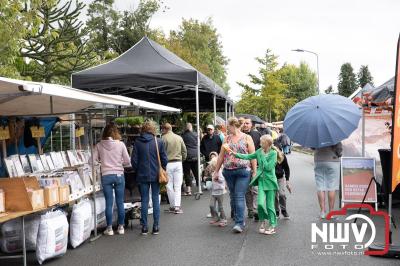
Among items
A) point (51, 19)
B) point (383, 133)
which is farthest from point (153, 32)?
point (383, 133)

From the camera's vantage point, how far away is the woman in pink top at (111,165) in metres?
8.34

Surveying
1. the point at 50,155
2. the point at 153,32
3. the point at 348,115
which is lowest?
the point at 50,155

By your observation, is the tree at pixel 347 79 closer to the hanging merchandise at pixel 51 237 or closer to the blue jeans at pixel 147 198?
the blue jeans at pixel 147 198

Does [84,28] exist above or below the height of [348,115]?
above

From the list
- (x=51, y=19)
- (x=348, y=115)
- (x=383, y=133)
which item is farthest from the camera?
(x=51, y=19)

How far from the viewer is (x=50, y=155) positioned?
8523mm

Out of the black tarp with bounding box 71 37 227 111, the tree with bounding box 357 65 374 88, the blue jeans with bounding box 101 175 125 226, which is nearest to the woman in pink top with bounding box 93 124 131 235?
the blue jeans with bounding box 101 175 125 226

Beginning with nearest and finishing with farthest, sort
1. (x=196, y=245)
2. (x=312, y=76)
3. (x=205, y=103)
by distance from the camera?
(x=196, y=245), (x=205, y=103), (x=312, y=76)

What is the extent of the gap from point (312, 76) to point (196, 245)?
80918mm

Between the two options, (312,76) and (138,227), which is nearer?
(138,227)

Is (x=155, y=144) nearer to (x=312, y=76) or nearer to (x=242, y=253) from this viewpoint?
(x=242, y=253)

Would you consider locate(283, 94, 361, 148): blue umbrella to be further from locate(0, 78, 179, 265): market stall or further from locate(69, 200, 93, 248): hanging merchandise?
locate(69, 200, 93, 248): hanging merchandise

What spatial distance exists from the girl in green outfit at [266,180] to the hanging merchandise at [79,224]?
2510 mm

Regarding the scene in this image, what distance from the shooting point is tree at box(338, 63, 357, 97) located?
6769 centimetres
